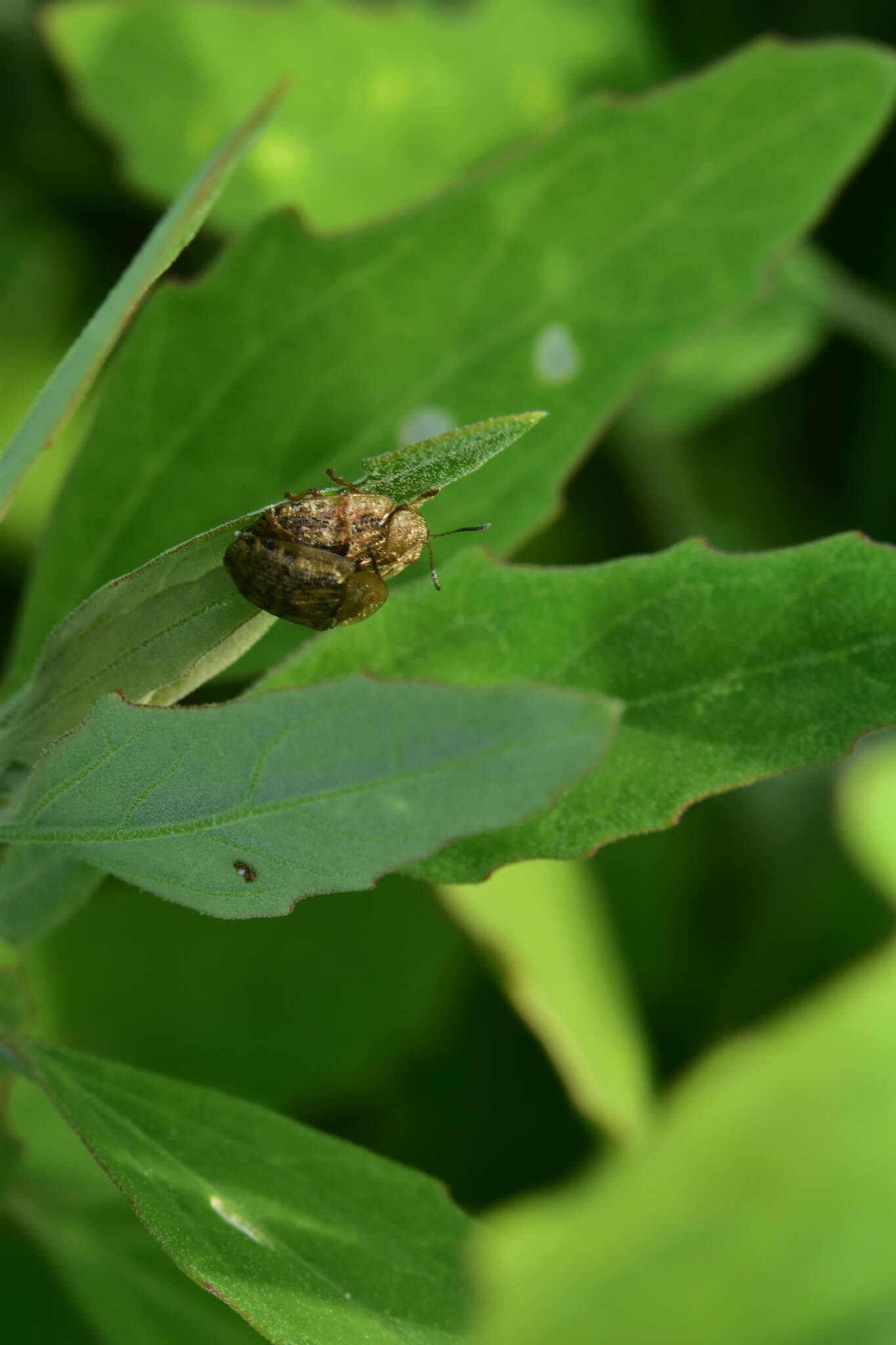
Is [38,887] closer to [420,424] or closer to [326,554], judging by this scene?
[326,554]

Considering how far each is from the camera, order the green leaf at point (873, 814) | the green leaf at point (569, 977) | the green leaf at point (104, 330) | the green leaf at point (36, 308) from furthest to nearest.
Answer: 1. the green leaf at point (36, 308)
2. the green leaf at point (569, 977)
3. the green leaf at point (873, 814)
4. the green leaf at point (104, 330)

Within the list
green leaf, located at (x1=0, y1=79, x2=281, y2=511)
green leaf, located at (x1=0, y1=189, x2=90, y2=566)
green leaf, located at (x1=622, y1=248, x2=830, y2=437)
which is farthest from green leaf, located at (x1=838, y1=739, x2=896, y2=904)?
green leaf, located at (x1=0, y1=189, x2=90, y2=566)

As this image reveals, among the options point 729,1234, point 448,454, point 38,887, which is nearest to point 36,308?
point 38,887

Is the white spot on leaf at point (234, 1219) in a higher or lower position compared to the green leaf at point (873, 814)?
higher

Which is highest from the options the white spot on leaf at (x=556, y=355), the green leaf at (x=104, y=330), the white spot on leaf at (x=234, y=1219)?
the green leaf at (x=104, y=330)

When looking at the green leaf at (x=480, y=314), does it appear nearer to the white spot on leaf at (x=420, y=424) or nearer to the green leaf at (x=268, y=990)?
the white spot on leaf at (x=420, y=424)

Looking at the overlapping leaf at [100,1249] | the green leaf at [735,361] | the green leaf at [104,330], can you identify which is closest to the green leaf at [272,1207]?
the overlapping leaf at [100,1249]

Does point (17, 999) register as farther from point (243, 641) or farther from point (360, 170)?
point (360, 170)

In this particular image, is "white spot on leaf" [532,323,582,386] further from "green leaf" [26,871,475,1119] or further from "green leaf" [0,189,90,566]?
"green leaf" [0,189,90,566]
